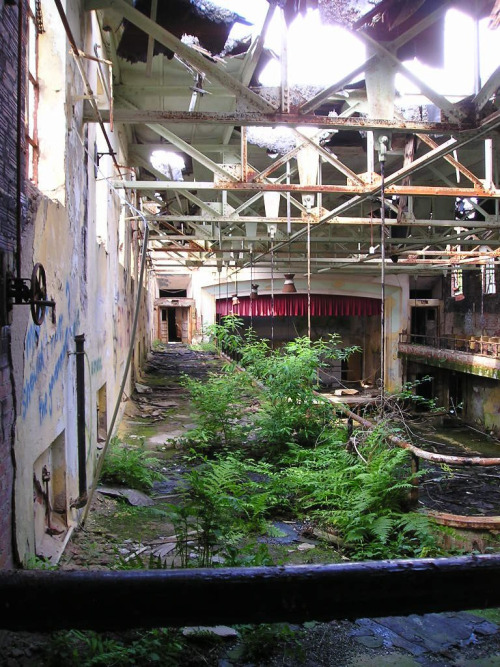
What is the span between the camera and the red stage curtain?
24188 mm

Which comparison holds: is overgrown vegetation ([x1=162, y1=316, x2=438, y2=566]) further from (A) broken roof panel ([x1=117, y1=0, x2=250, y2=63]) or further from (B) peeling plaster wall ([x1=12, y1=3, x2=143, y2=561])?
(A) broken roof panel ([x1=117, y1=0, x2=250, y2=63])

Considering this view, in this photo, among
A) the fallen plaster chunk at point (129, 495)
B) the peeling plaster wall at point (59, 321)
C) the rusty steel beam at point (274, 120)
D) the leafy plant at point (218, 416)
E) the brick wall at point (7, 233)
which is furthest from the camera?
the leafy plant at point (218, 416)

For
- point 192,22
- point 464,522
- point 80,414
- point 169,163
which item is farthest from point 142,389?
point 464,522

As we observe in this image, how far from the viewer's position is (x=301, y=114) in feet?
17.1

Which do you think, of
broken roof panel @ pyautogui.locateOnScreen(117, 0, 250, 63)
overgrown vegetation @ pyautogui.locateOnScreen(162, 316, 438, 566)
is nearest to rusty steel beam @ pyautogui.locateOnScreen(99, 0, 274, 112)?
broken roof panel @ pyautogui.locateOnScreen(117, 0, 250, 63)

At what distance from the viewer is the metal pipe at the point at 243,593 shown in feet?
4.33

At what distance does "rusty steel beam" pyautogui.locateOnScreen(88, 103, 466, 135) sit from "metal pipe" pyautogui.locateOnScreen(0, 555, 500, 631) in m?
4.57

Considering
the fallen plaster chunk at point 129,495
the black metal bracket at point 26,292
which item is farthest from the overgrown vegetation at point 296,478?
the black metal bracket at point 26,292

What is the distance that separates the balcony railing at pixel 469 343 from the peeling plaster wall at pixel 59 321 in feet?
43.7

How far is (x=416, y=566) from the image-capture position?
4.56 feet

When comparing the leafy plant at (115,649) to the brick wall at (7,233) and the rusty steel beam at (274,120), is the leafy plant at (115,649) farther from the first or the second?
the rusty steel beam at (274,120)

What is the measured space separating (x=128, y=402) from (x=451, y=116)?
29.3 ft

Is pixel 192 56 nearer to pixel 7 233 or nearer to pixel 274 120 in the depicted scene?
pixel 274 120

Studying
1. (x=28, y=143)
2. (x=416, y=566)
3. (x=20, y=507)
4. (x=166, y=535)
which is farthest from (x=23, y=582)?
(x=166, y=535)
